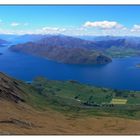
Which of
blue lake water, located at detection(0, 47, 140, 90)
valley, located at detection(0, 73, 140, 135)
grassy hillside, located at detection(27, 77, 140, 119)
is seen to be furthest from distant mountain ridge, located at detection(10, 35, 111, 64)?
valley, located at detection(0, 73, 140, 135)

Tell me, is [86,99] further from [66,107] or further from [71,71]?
[71,71]

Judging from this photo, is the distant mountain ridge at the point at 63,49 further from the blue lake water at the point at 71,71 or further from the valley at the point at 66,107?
the valley at the point at 66,107

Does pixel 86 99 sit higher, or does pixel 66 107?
pixel 86 99

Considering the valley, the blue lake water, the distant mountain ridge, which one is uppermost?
the distant mountain ridge

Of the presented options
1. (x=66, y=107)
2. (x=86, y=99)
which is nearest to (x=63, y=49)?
(x=86, y=99)

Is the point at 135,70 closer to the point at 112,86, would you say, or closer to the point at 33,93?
the point at 112,86

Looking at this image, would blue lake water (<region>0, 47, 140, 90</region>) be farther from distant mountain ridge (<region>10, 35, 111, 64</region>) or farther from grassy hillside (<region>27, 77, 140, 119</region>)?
distant mountain ridge (<region>10, 35, 111, 64</region>)

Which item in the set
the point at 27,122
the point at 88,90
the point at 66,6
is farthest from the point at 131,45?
the point at 27,122

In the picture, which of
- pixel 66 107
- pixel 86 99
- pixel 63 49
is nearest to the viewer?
pixel 66 107
